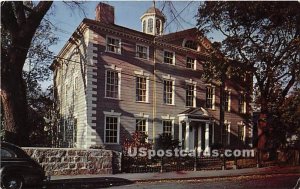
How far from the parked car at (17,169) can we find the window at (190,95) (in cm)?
267

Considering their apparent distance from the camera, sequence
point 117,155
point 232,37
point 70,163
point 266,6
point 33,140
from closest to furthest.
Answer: point 266,6 → point 232,37 → point 33,140 → point 70,163 → point 117,155

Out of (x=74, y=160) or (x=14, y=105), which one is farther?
(x=74, y=160)

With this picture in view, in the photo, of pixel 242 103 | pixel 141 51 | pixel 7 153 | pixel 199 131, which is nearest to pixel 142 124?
pixel 199 131

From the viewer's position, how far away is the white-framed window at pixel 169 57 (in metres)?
5.95

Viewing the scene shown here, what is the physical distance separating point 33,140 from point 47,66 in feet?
5.09

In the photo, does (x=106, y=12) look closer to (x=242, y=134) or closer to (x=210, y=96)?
(x=210, y=96)

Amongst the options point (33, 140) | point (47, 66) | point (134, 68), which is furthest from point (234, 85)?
point (33, 140)

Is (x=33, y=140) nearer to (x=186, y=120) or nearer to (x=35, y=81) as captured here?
(x=35, y=81)

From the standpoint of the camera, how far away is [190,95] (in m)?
6.20

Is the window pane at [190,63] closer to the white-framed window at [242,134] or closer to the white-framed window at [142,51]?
the white-framed window at [142,51]

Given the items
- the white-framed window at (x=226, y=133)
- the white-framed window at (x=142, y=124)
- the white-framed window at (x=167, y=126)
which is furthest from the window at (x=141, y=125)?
the white-framed window at (x=226, y=133)

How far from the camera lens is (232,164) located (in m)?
6.12

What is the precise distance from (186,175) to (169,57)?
285 centimetres

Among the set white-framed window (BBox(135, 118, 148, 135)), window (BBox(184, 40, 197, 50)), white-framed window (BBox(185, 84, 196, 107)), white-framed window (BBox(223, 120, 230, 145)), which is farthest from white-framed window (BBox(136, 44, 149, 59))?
white-framed window (BBox(223, 120, 230, 145))
